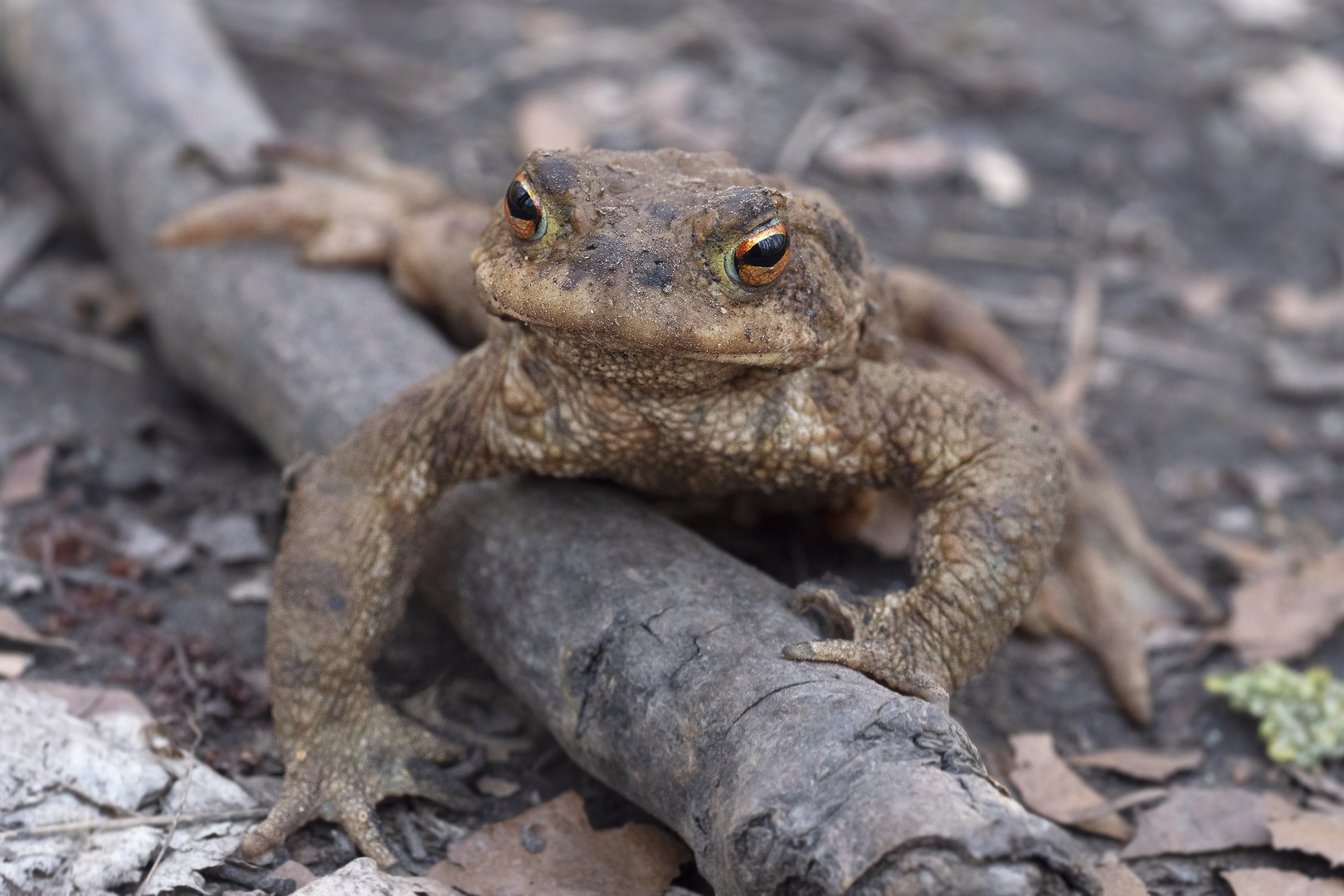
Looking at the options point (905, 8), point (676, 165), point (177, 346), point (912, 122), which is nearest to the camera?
point (676, 165)

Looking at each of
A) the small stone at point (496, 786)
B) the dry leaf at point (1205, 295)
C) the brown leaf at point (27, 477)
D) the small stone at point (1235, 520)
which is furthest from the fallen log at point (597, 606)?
the dry leaf at point (1205, 295)

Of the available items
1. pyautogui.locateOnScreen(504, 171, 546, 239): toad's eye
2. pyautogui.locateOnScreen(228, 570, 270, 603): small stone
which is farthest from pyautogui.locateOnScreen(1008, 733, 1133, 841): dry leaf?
pyautogui.locateOnScreen(228, 570, 270, 603): small stone

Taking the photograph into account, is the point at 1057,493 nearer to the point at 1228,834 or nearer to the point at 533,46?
the point at 1228,834

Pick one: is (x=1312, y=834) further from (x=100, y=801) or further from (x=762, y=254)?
(x=100, y=801)

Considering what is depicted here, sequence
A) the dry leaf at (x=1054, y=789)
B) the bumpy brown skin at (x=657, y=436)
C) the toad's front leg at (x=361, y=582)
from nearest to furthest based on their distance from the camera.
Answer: the bumpy brown skin at (x=657, y=436)
the toad's front leg at (x=361, y=582)
the dry leaf at (x=1054, y=789)

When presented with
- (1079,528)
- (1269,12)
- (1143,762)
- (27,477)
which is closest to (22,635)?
(27,477)

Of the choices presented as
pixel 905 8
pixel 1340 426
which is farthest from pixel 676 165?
pixel 905 8

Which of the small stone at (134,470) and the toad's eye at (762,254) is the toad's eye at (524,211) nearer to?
the toad's eye at (762,254)
